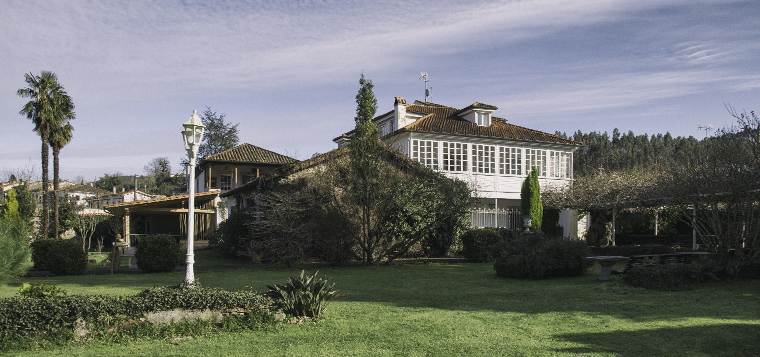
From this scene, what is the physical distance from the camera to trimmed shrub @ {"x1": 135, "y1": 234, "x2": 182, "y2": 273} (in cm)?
1625

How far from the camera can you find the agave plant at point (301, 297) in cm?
820

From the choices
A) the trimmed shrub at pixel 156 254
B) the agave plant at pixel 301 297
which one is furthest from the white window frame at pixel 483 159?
the agave plant at pixel 301 297

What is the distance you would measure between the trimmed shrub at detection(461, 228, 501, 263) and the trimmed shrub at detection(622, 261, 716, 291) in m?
8.58

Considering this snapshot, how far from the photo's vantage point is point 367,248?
18.2 m

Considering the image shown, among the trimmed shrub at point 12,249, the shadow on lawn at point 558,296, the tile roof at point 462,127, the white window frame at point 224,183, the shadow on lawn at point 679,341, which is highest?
the tile roof at point 462,127

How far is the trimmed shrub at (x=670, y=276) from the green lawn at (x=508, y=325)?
1.00ft

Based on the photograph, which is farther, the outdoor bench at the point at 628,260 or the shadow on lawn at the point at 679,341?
the outdoor bench at the point at 628,260

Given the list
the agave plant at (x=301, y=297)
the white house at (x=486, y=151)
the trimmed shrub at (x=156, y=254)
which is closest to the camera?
the agave plant at (x=301, y=297)

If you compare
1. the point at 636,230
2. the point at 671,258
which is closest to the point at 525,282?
the point at 671,258

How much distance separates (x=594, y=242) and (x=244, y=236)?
16674 millimetres

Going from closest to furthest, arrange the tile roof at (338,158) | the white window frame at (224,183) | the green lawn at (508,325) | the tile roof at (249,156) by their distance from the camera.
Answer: the green lawn at (508,325)
the tile roof at (338,158)
the tile roof at (249,156)
the white window frame at (224,183)

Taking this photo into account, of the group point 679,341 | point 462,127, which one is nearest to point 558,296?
point 679,341

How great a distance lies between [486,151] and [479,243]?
10512 mm

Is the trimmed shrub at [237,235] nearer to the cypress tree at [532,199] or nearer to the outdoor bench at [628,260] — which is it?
the cypress tree at [532,199]
